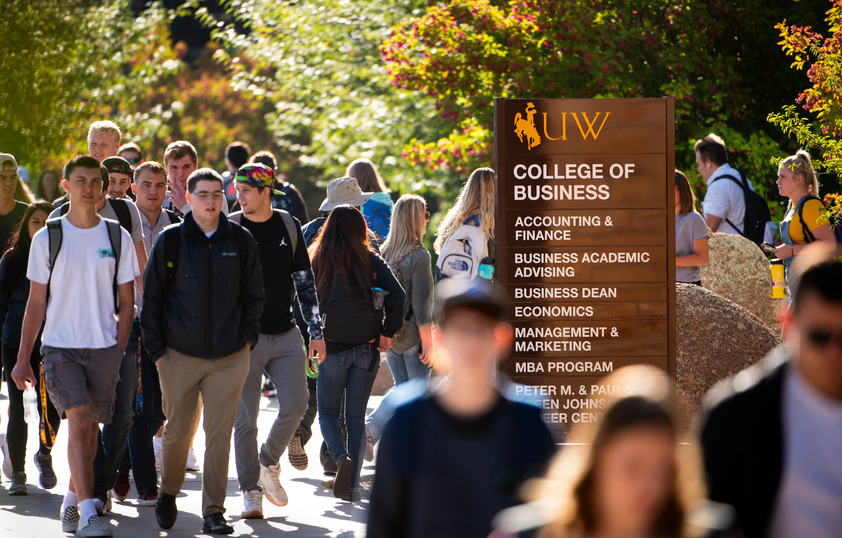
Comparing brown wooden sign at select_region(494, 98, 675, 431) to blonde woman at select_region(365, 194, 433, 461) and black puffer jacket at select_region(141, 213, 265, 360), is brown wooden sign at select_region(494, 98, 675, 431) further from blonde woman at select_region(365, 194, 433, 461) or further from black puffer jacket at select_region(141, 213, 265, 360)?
black puffer jacket at select_region(141, 213, 265, 360)

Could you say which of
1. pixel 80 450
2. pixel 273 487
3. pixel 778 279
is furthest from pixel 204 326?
pixel 778 279

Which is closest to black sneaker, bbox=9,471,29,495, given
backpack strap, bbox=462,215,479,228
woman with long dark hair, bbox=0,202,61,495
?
woman with long dark hair, bbox=0,202,61,495

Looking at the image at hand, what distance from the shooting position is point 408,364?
9812mm

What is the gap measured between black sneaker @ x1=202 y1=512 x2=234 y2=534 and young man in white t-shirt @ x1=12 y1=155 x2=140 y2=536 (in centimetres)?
54

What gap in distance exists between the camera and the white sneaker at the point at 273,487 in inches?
335

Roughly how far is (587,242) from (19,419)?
3970 millimetres

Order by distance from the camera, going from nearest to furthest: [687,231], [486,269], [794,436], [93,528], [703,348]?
[794,436] → [93,528] → [486,269] → [703,348] → [687,231]

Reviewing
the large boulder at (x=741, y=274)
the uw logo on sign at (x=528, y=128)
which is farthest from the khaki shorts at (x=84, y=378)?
the large boulder at (x=741, y=274)

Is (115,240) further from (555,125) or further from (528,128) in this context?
(555,125)

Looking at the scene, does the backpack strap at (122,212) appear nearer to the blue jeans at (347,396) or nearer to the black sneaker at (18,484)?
the blue jeans at (347,396)

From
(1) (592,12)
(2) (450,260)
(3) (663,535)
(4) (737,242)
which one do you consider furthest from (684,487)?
(1) (592,12)

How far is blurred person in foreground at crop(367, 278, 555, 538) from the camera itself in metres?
3.54

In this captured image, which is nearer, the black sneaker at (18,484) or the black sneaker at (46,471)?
the black sneaker at (18,484)

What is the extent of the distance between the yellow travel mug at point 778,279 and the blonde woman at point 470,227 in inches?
105
